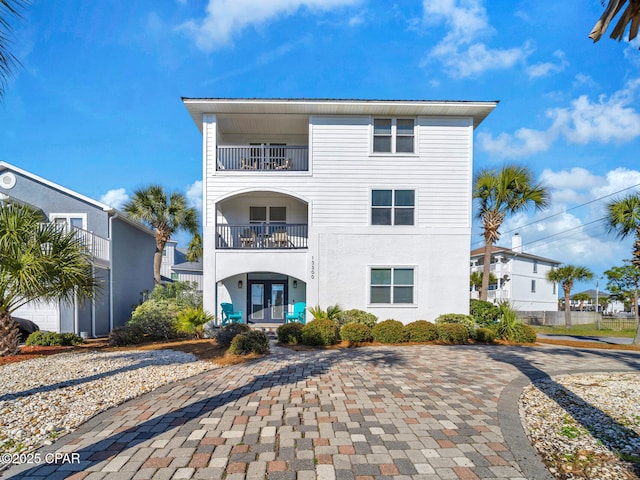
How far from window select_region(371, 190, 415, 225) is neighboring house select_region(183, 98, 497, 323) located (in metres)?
0.04

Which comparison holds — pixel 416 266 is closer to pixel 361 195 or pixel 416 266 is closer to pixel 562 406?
pixel 361 195

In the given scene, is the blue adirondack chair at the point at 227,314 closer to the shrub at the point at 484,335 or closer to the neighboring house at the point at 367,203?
the neighboring house at the point at 367,203

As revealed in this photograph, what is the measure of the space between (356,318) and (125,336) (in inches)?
309

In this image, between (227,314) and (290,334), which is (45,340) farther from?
(290,334)

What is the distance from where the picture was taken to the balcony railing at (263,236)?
14.2 metres

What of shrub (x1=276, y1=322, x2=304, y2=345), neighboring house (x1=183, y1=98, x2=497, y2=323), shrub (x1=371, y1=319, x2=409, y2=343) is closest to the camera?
shrub (x1=276, y1=322, x2=304, y2=345)

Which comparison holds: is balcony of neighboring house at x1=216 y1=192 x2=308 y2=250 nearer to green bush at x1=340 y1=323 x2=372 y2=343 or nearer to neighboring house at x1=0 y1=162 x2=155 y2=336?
green bush at x1=340 y1=323 x2=372 y2=343

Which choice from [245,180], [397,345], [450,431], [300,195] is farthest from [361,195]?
[450,431]

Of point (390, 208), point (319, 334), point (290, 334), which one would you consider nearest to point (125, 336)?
point (290, 334)

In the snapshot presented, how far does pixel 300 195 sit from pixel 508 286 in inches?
1048

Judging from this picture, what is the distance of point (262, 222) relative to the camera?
15.6m

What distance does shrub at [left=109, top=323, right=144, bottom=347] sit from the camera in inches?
440

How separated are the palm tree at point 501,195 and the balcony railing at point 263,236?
338 inches

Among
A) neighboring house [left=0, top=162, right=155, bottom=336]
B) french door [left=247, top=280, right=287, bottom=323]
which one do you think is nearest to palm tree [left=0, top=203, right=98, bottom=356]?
neighboring house [left=0, top=162, right=155, bottom=336]
